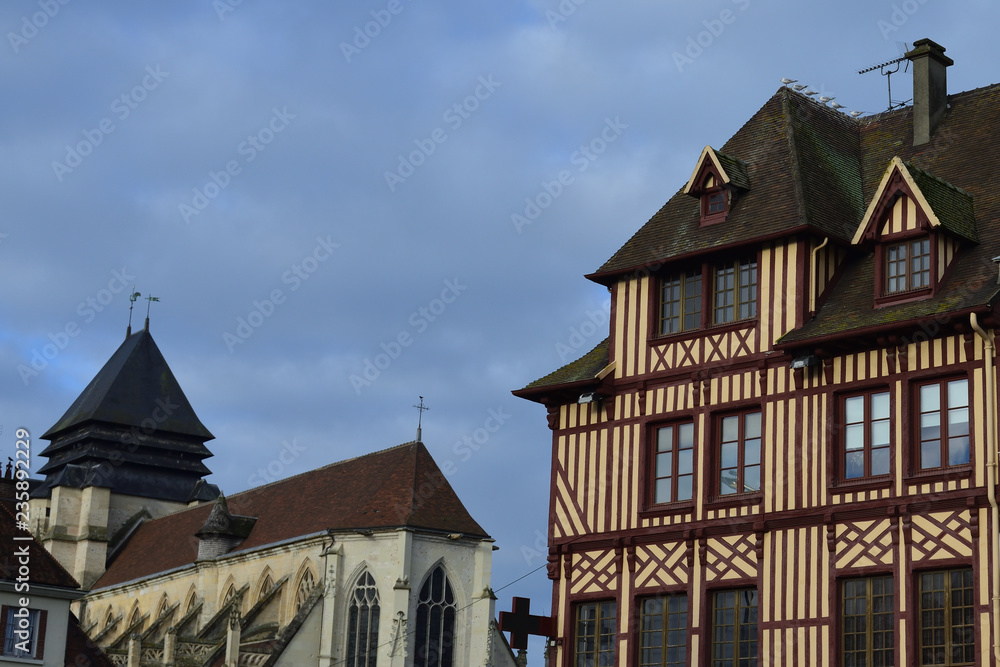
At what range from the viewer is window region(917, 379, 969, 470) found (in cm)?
1984

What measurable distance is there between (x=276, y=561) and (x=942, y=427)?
32.7 meters

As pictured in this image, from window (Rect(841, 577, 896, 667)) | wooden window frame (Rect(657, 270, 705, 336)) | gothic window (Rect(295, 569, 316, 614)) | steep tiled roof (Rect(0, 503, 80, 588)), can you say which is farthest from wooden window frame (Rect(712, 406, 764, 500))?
gothic window (Rect(295, 569, 316, 614))

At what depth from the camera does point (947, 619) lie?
19.3m

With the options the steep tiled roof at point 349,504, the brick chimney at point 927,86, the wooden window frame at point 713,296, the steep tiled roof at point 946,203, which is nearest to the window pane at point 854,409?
the steep tiled roof at point 946,203

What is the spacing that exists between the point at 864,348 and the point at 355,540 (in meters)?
27.3

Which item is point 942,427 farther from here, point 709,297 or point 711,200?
point 711,200

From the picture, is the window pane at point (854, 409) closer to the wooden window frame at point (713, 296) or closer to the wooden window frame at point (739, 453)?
the wooden window frame at point (739, 453)

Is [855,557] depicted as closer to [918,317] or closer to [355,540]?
[918,317]

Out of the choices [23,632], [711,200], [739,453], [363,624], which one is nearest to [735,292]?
[711,200]

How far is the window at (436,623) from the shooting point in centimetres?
4494

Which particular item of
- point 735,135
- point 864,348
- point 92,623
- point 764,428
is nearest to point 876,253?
point 864,348

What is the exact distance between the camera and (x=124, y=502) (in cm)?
7012

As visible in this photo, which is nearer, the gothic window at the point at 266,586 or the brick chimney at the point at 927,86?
the brick chimney at the point at 927,86

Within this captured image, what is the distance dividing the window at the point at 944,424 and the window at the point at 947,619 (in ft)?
4.64
